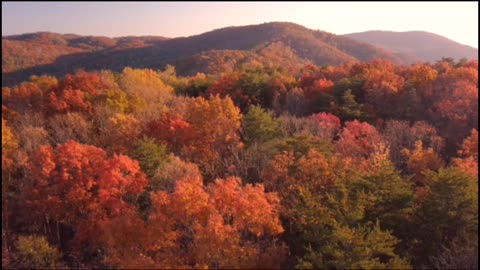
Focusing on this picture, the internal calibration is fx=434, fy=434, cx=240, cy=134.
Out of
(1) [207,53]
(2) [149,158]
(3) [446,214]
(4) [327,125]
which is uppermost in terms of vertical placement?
(1) [207,53]

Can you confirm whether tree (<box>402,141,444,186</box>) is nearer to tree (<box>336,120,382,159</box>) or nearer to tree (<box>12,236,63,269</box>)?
tree (<box>336,120,382,159</box>)

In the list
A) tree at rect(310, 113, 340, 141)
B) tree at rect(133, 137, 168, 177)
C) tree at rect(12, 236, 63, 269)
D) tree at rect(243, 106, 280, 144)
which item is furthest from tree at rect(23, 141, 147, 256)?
tree at rect(310, 113, 340, 141)

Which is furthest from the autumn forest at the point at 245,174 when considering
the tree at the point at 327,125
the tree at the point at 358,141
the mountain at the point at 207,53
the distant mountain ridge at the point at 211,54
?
the mountain at the point at 207,53

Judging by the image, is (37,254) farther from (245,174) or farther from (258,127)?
(258,127)

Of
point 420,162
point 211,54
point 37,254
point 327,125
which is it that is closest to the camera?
point 37,254

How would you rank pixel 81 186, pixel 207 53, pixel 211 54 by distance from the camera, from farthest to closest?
pixel 207 53
pixel 211 54
pixel 81 186

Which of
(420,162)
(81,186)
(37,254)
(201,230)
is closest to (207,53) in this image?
(81,186)

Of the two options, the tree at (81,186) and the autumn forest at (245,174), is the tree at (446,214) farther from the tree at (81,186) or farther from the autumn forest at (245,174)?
the tree at (81,186)
